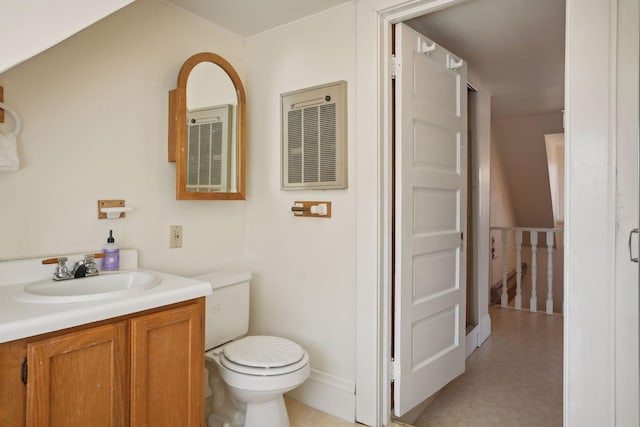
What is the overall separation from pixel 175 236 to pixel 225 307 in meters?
0.47

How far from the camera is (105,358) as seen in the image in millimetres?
1271

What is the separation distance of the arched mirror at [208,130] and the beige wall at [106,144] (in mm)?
127

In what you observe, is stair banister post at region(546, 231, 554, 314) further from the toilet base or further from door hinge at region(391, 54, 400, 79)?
the toilet base

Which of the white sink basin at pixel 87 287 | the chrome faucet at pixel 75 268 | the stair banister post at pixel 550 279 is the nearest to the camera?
the white sink basin at pixel 87 287

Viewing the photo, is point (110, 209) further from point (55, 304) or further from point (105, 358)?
point (105, 358)

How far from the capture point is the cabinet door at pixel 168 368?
1352mm

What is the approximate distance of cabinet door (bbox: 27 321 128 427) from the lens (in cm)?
113

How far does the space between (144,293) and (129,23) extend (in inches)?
53.2

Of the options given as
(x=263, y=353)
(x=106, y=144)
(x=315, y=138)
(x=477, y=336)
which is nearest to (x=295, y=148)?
(x=315, y=138)

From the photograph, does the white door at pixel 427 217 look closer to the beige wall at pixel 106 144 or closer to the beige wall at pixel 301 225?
the beige wall at pixel 301 225

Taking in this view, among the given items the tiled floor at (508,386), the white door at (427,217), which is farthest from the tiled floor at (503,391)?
the white door at (427,217)

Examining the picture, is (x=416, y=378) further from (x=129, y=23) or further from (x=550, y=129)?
(x=550, y=129)

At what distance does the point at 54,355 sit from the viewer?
1.16 metres

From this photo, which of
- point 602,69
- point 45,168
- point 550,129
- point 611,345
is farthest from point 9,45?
point 550,129
